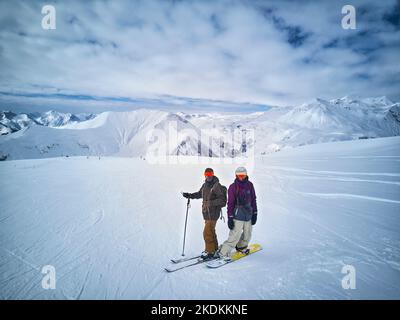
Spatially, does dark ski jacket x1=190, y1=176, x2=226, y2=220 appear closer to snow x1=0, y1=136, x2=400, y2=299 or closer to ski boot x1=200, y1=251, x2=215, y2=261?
ski boot x1=200, y1=251, x2=215, y2=261

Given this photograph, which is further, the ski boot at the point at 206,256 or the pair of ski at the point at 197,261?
the ski boot at the point at 206,256

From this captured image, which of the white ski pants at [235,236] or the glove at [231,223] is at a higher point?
the glove at [231,223]

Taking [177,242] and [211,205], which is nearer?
[211,205]

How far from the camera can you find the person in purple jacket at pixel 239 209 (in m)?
6.00

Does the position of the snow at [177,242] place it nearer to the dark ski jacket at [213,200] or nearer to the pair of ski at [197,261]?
the pair of ski at [197,261]

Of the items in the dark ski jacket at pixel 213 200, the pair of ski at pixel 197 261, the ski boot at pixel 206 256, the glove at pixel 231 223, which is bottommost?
the pair of ski at pixel 197 261

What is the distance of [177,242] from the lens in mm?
7270

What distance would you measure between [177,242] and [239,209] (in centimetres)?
238

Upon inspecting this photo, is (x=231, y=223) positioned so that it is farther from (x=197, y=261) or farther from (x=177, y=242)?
(x=177, y=242)

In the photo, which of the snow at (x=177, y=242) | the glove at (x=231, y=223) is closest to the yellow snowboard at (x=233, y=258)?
the snow at (x=177, y=242)

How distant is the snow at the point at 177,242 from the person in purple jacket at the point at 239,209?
556mm

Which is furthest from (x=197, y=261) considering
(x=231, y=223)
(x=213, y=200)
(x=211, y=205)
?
(x=213, y=200)

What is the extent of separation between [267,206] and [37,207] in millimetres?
9756
